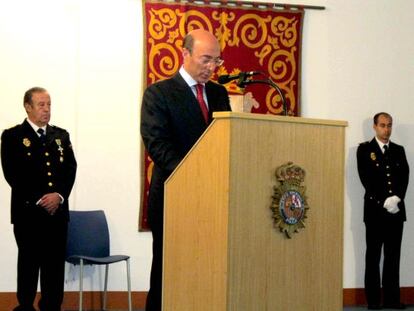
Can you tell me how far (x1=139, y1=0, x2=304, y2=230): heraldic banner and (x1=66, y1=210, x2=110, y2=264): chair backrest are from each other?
53cm

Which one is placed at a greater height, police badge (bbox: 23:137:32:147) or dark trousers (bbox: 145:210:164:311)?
police badge (bbox: 23:137:32:147)

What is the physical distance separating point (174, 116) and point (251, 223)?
31.4 inches

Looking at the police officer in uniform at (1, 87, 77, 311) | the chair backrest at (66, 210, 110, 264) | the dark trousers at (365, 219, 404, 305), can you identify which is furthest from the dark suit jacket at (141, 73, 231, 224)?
the dark trousers at (365, 219, 404, 305)

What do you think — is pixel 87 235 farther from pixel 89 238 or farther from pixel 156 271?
pixel 156 271

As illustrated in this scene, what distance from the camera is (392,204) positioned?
7367mm

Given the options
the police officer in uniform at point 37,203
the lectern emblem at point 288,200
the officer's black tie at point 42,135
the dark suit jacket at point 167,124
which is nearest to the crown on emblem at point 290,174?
the lectern emblem at point 288,200

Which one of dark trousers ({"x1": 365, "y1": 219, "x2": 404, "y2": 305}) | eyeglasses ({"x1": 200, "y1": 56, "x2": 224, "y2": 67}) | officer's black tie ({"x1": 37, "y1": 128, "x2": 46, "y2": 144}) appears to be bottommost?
dark trousers ({"x1": 365, "y1": 219, "x2": 404, "y2": 305})

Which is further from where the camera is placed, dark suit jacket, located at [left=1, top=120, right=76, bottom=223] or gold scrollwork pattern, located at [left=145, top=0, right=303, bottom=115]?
gold scrollwork pattern, located at [left=145, top=0, right=303, bottom=115]

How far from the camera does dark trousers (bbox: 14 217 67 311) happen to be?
564 cm

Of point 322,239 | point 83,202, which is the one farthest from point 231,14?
point 322,239

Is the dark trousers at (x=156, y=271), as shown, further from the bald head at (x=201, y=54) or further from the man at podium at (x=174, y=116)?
the bald head at (x=201, y=54)

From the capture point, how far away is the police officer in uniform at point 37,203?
564cm

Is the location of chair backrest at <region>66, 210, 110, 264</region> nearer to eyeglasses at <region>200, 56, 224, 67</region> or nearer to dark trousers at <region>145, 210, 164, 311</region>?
dark trousers at <region>145, 210, 164, 311</region>

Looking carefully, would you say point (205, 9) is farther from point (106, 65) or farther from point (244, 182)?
point (244, 182)
